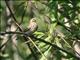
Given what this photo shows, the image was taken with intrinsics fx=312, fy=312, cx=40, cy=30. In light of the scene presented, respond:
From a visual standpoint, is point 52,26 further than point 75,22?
No

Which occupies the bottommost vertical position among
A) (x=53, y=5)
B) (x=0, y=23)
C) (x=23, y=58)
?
(x=23, y=58)

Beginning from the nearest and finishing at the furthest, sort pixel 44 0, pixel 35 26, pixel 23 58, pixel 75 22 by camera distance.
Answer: pixel 35 26
pixel 75 22
pixel 44 0
pixel 23 58

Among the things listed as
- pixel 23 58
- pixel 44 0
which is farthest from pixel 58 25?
pixel 23 58

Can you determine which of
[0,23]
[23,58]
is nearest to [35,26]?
[23,58]

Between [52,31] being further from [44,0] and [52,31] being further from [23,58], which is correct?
[23,58]

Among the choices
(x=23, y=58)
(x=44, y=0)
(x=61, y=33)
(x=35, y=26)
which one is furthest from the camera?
(x=23, y=58)

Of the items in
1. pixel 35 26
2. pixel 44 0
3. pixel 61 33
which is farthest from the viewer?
pixel 44 0

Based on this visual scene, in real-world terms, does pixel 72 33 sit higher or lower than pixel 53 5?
lower

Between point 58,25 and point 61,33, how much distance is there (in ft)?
0.14

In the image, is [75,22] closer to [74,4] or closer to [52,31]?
[74,4]

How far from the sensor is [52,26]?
1.26 meters

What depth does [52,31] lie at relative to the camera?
1249mm

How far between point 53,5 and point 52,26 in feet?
0.30

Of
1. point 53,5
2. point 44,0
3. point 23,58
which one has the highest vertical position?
point 53,5
